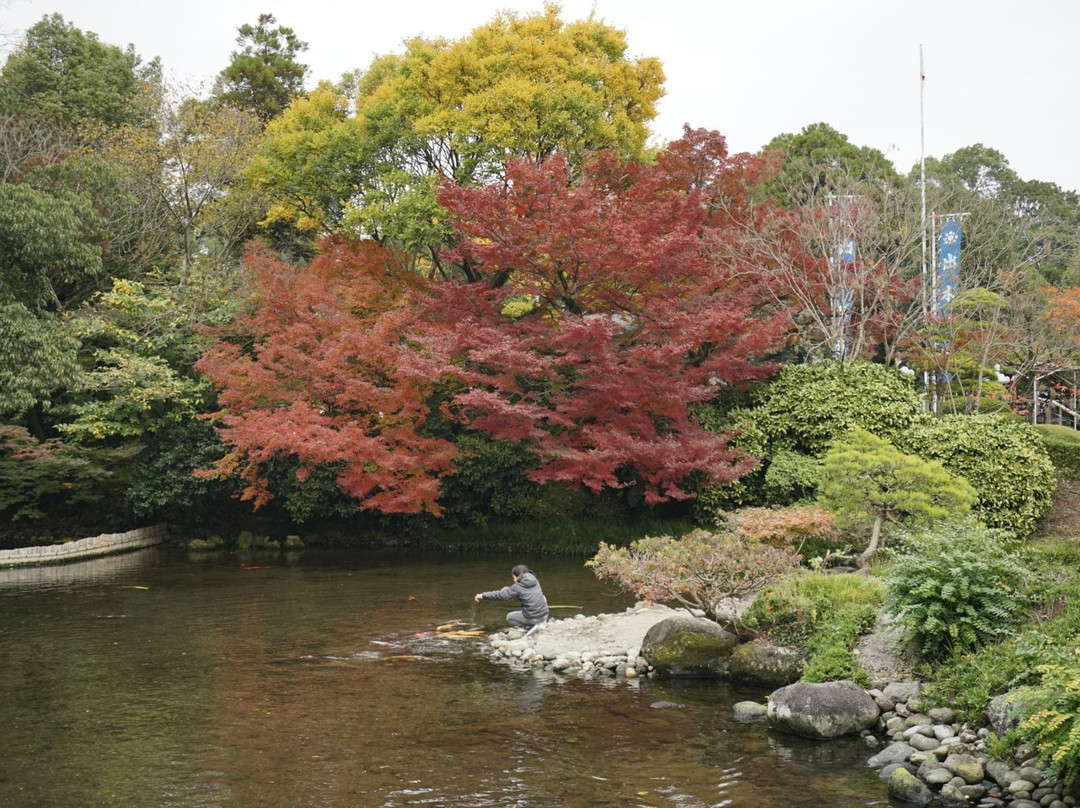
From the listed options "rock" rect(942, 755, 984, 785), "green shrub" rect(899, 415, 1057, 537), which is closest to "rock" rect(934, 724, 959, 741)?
"rock" rect(942, 755, 984, 785)

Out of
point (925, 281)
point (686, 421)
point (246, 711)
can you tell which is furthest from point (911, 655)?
point (925, 281)

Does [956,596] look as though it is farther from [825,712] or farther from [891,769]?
[891,769]

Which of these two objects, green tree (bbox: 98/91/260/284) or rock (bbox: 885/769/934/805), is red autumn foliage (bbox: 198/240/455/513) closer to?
green tree (bbox: 98/91/260/284)

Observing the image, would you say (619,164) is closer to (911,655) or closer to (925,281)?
(925,281)

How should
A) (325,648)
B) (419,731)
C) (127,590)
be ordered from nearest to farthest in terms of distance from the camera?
(419,731) < (325,648) < (127,590)

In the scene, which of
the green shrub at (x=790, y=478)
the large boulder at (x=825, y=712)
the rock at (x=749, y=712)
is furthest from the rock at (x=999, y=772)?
the green shrub at (x=790, y=478)

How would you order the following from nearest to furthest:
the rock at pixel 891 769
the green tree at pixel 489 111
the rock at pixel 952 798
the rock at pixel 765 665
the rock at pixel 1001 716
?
the rock at pixel 952 798, the rock at pixel 1001 716, the rock at pixel 891 769, the rock at pixel 765 665, the green tree at pixel 489 111

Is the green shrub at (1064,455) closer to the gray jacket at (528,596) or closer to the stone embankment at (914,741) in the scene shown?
the stone embankment at (914,741)

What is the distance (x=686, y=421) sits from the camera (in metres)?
20.8

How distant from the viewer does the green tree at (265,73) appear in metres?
37.7

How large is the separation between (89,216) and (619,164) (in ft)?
41.2

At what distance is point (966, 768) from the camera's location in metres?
7.70

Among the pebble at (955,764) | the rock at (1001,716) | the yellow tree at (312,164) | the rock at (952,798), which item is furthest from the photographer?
the yellow tree at (312,164)

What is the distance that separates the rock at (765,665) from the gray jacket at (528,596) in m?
3.14
